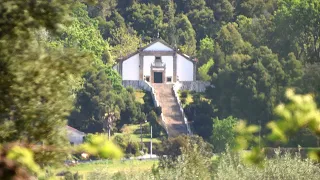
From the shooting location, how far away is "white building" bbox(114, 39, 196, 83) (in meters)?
52.4

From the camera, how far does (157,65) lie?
173 feet

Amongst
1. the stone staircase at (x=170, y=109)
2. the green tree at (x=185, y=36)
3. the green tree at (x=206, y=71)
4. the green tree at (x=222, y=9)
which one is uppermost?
the green tree at (x=222, y=9)

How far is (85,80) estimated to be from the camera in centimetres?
4531

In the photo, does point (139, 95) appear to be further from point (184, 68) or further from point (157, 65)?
point (184, 68)

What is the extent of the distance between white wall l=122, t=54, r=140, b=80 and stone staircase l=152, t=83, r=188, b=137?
1487mm

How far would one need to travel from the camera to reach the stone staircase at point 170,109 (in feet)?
147

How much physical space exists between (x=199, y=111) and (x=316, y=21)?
917cm

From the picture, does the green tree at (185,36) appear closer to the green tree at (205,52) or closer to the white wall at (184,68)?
the green tree at (205,52)

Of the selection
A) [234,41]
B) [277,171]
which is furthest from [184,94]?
[277,171]

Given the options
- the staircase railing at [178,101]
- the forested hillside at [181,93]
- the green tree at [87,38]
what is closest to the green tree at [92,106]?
the forested hillside at [181,93]

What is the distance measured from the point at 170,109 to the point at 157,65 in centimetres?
622

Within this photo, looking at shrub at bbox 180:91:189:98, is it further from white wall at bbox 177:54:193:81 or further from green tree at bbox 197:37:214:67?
green tree at bbox 197:37:214:67

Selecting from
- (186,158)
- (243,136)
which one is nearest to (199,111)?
(186,158)

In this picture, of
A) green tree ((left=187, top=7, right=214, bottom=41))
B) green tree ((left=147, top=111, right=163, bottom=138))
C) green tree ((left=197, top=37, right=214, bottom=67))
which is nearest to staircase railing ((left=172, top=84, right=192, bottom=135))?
green tree ((left=147, top=111, right=163, bottom=138))
